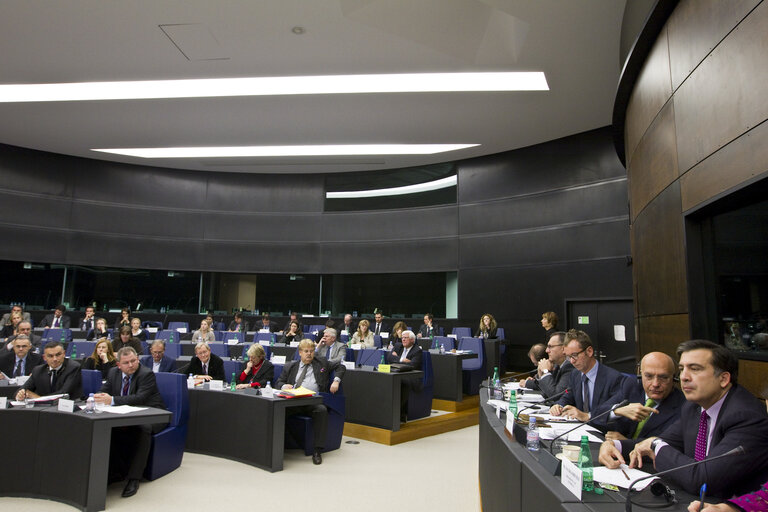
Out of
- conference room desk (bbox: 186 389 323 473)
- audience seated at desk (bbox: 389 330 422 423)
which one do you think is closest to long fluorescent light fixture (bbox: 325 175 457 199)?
audience seated at desk (bbox: 389 330 422 423)

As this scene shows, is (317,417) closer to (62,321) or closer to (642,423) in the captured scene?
(642,423)

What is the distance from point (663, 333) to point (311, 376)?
11.1 ft

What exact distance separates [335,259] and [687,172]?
10.3 meters

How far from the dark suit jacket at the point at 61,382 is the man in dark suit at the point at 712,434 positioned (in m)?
4.29

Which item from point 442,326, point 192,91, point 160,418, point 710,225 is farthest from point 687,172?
point 442,326

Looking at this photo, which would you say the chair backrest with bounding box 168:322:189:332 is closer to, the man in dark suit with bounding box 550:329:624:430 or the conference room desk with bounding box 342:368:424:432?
the conference room desk with bounding box 342:368:424:432

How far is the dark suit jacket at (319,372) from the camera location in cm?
541

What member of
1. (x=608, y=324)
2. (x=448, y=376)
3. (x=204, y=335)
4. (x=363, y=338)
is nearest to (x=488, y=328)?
(x=608, y=324)

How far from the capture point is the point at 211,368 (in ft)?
18.7

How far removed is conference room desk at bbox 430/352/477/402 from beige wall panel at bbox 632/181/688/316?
295 cm

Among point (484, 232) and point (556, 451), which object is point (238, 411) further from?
point (484, 232)

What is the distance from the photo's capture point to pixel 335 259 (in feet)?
43.4

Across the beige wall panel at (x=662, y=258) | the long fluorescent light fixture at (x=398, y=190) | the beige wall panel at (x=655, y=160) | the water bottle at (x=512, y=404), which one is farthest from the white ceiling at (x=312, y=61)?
the water bottle at (x=512, y=404)

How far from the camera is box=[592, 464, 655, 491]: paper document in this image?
1.68 metres
